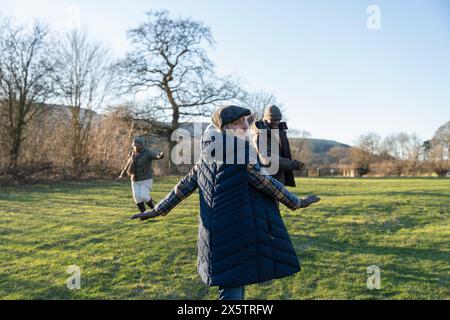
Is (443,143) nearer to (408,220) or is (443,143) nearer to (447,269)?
(408,220)

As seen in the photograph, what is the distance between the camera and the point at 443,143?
4491cm

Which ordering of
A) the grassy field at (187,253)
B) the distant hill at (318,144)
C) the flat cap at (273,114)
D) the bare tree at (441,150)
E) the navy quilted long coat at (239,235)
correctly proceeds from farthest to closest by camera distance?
the distant hill at (318,144), the bare tree at (441,150), the flat cap at (273,114), the grassy field at (187,253), the navy quilted long coat at (239,235)

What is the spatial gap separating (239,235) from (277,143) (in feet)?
8.41

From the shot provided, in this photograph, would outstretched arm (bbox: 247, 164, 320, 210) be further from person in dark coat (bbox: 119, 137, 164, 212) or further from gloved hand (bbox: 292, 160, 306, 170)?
person in dark coat (bbox: 119, 137, 164, 212)

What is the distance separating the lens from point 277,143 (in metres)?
5.37

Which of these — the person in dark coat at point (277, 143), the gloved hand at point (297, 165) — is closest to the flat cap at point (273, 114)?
the person in dark coat at point (277, 143)

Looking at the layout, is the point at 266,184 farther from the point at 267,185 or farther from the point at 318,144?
the point at 318,144

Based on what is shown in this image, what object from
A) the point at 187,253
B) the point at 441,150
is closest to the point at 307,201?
the point at 187,253

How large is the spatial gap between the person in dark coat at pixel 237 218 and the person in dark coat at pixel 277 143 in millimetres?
1886

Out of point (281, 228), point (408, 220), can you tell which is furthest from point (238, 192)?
point (408, 220)

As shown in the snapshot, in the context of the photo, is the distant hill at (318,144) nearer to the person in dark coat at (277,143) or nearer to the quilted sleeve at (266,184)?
the person in dark coat at (277,143)

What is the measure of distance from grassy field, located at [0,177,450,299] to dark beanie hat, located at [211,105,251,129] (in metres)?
2.74

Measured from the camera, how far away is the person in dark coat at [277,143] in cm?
507
